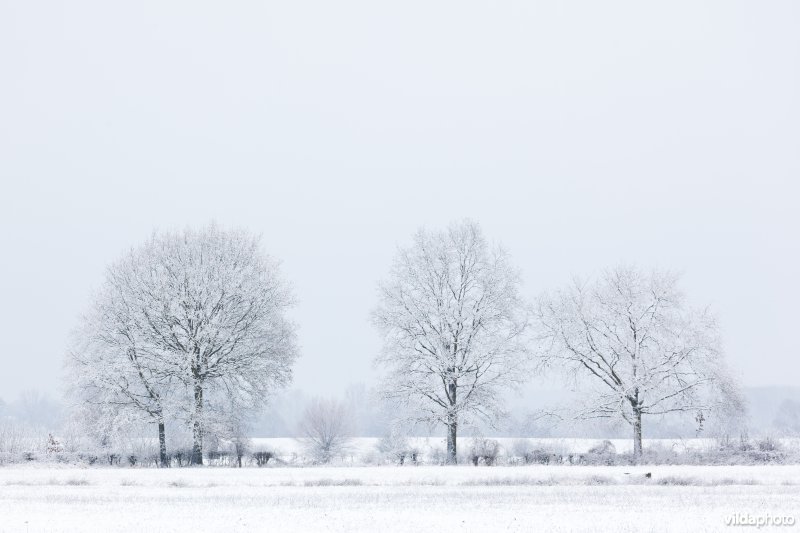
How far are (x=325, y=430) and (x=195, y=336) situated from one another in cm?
2469

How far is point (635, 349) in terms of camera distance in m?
46.6

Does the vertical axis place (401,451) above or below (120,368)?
below

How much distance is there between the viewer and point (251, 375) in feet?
155

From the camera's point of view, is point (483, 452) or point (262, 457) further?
point (262, 457)

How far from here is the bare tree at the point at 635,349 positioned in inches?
1789

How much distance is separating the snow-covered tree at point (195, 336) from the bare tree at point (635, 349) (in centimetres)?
1646

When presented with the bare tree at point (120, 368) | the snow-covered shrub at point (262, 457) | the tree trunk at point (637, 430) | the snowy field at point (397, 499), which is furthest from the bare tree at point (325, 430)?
the snowy field at point (397, 499)

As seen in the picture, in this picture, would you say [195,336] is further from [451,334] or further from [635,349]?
[635,349]

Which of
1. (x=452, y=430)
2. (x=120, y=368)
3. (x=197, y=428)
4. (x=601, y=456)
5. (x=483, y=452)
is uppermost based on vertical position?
(x=120, y=368)

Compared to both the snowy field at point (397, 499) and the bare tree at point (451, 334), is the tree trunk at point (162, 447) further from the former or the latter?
the bare tree at point (451, 334)

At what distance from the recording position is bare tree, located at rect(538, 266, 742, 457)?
45438 millimetres

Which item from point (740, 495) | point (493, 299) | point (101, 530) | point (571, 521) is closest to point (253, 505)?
point (101, 530)

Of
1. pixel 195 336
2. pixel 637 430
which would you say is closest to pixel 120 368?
pixel 195 336

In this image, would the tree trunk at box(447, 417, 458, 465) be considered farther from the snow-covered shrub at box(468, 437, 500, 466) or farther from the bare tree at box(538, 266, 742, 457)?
the bare tree at box(538, 266, 742, 457)
